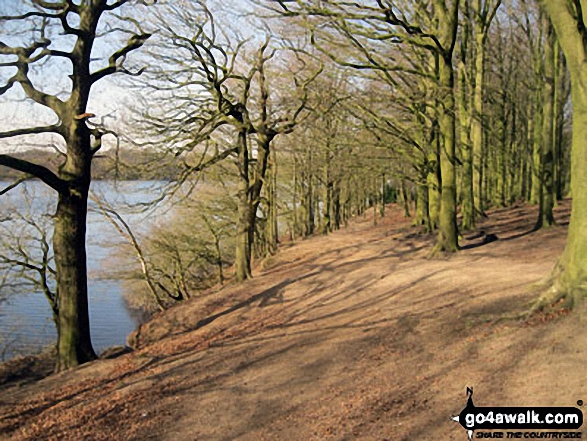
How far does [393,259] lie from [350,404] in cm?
1113

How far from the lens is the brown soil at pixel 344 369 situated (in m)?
5.92

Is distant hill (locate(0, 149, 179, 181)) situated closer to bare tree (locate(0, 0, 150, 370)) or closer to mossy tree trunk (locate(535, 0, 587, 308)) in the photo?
bare tree (locate(0, 0, 150, 370))

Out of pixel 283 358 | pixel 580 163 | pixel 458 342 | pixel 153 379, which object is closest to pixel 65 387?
pixel 153 379

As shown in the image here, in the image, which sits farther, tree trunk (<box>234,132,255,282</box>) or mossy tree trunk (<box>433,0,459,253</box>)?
tree trunk (<box>234,132,255,282</box>)

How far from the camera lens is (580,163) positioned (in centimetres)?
764

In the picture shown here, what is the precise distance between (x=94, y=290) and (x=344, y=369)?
976 inches

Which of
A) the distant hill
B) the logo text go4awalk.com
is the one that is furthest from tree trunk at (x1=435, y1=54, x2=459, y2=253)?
the logo text go4awalk.com

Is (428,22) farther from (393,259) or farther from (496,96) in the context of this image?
(496,96)

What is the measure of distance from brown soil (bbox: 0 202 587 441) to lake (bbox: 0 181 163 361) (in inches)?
233

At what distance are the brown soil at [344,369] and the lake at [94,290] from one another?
19.4ft

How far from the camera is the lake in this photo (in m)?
17.5

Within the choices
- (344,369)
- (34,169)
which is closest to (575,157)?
(344,369)

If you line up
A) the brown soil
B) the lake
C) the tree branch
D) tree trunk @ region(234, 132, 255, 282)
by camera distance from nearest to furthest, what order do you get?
1. the brown soil
2. the tree branch
3. the lake
4. tree trunk @ region(234, 132, 255, 282)

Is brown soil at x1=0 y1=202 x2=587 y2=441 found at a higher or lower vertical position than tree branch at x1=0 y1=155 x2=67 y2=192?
lower
